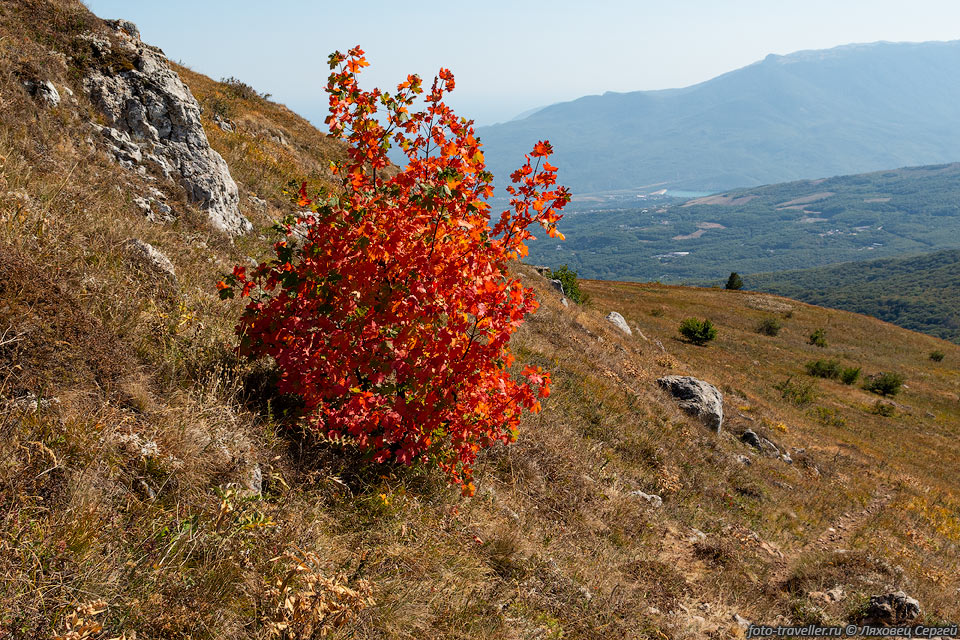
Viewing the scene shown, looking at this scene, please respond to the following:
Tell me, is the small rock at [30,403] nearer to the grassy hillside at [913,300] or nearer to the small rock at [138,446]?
the small rock at [138,446]

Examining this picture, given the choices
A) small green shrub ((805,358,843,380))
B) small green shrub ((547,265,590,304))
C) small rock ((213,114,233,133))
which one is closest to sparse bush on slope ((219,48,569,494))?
small rock ((213,114,233,133))

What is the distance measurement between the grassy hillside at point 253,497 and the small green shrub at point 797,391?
15.2 meters

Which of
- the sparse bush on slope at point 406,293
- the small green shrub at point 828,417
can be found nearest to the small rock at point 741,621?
the sparse bush on slope at point 406,293

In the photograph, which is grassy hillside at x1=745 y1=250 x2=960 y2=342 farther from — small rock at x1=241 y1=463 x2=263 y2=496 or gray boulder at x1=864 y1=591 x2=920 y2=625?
small rock at x1=241 y1=463 x2=263 y2=496

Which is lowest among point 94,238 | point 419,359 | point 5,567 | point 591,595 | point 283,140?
point 591,595

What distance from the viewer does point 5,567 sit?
245cm

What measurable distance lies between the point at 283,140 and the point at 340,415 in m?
20.3

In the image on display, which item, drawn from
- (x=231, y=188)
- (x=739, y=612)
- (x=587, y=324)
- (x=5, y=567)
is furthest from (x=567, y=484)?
(x=587, y=324)

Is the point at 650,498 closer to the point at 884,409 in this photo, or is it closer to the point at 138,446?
the point at 138,446

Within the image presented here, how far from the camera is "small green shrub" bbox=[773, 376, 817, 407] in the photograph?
26844mm

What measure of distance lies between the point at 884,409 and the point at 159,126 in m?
35.8

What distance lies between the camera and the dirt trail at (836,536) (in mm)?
7962

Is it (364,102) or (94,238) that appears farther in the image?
(94,238)

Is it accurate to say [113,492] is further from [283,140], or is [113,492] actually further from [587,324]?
[283,140]
